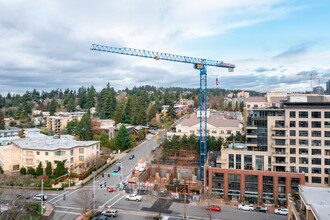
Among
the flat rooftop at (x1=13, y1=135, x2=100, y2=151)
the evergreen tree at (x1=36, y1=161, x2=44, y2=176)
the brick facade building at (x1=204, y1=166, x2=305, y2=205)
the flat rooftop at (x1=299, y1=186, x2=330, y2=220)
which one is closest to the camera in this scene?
the flat rooftop at (x1=299, y1=186, x2=330, y2=220)

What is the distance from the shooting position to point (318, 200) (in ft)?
57.5

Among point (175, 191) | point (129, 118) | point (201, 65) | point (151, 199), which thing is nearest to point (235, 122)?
point (201, 65)

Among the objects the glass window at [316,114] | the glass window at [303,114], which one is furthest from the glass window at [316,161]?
the glass window at [303,114]

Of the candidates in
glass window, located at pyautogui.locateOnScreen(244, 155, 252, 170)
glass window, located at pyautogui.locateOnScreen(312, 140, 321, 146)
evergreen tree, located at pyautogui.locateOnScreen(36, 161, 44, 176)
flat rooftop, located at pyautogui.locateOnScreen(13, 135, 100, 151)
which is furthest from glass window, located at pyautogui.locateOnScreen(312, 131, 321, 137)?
evergreen tree, located at pyautogui.locateOnScreen(36, 161, 44, 176)

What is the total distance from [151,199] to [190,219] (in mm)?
8400

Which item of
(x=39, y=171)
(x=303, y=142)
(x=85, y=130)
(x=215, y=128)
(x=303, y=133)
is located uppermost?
(x=303, y=133)

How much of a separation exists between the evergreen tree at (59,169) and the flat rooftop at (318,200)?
129 ft

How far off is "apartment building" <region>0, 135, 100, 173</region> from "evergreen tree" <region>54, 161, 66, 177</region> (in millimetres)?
1424

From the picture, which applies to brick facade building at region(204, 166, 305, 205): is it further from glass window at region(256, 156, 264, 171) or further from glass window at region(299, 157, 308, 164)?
glass window at region(299, 157, 308, 164)

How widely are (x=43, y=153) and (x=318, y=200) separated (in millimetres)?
44971

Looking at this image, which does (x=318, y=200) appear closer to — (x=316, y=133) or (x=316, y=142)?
(x=316, y=142)

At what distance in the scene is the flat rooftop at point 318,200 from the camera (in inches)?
590

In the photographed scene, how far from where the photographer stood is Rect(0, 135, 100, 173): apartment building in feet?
152

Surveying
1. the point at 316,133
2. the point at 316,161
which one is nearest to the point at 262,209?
the point at 316,161
